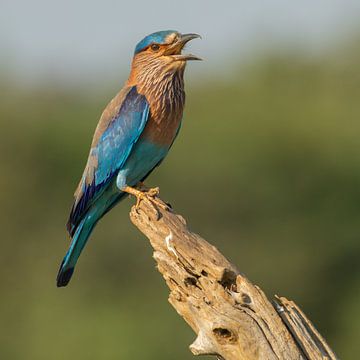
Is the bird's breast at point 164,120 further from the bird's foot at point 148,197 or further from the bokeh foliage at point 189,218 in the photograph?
the bokeh foliage at point 189,218

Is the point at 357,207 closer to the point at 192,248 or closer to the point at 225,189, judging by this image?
the point at 225,189

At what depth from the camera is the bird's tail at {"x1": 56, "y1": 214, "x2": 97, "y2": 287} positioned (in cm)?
923

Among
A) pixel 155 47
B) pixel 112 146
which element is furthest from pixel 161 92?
pixel 112 146

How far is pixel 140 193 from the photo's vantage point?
8.54 m

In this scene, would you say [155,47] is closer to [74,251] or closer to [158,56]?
[158,56]

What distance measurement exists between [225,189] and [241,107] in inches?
128

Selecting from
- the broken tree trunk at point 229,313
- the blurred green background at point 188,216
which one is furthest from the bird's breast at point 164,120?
the blurred green background at point 188,216

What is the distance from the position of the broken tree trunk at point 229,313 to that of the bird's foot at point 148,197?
1.82 ft

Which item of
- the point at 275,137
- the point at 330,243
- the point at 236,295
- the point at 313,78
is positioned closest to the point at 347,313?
the point at 330,243

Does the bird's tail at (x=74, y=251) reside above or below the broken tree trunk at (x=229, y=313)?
below

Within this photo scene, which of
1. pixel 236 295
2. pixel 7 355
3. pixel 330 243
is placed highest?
pixel 236 295

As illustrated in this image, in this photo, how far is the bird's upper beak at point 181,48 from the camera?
9.21 m

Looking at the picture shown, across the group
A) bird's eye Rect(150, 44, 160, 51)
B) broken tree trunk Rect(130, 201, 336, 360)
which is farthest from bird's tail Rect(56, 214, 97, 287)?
broken tree trunk Rect(130, 201, 336, 360)

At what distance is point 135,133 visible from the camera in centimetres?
911
